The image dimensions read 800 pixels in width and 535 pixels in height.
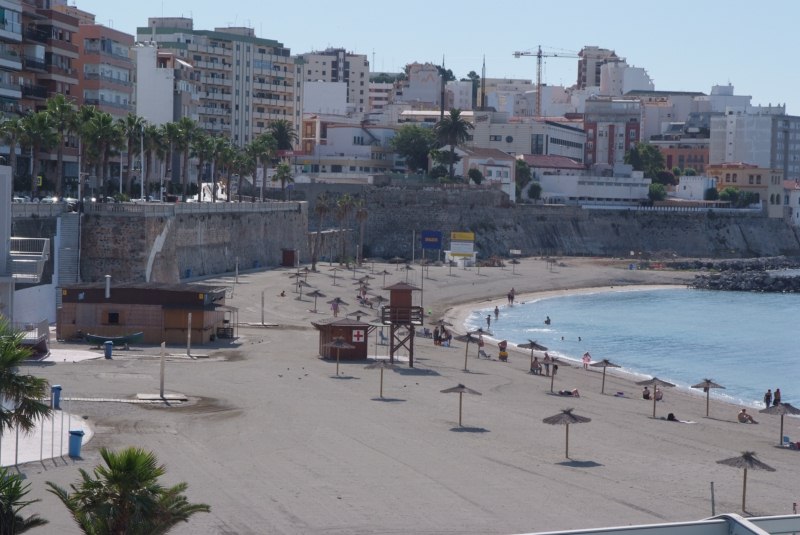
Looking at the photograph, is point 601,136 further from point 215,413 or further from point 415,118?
point 215,413

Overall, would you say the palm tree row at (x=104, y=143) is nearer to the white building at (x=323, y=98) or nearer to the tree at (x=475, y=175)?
the tree at (x=475, y=175)

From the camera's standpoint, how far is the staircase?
50.0 meters

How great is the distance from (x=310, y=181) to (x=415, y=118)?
136 ft

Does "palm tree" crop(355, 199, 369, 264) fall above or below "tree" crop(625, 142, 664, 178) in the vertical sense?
below

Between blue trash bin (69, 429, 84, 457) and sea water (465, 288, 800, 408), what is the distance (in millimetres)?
27657

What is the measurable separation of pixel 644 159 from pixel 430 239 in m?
57.2

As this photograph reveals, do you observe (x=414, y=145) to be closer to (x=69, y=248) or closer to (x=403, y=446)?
(x=69, y=248)

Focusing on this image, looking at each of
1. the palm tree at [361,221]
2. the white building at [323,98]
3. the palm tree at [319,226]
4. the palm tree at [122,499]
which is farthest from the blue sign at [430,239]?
the palm tree at [122,499]

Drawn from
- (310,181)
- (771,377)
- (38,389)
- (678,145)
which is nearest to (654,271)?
(310,181)

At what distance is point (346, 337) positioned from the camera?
4275cm

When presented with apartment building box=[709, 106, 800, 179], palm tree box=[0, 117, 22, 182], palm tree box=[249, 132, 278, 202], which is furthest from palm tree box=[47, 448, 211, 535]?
apartment building box=[709, 106, 800, 179]

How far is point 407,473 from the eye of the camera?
2583 centimetres

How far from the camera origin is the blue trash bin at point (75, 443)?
24828 millimetres

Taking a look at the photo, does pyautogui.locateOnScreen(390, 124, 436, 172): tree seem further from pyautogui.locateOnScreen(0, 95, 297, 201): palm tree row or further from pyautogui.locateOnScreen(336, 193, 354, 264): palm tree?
pyautogui.locateOnScreen(0, 95, 297, 201): palm tree row
